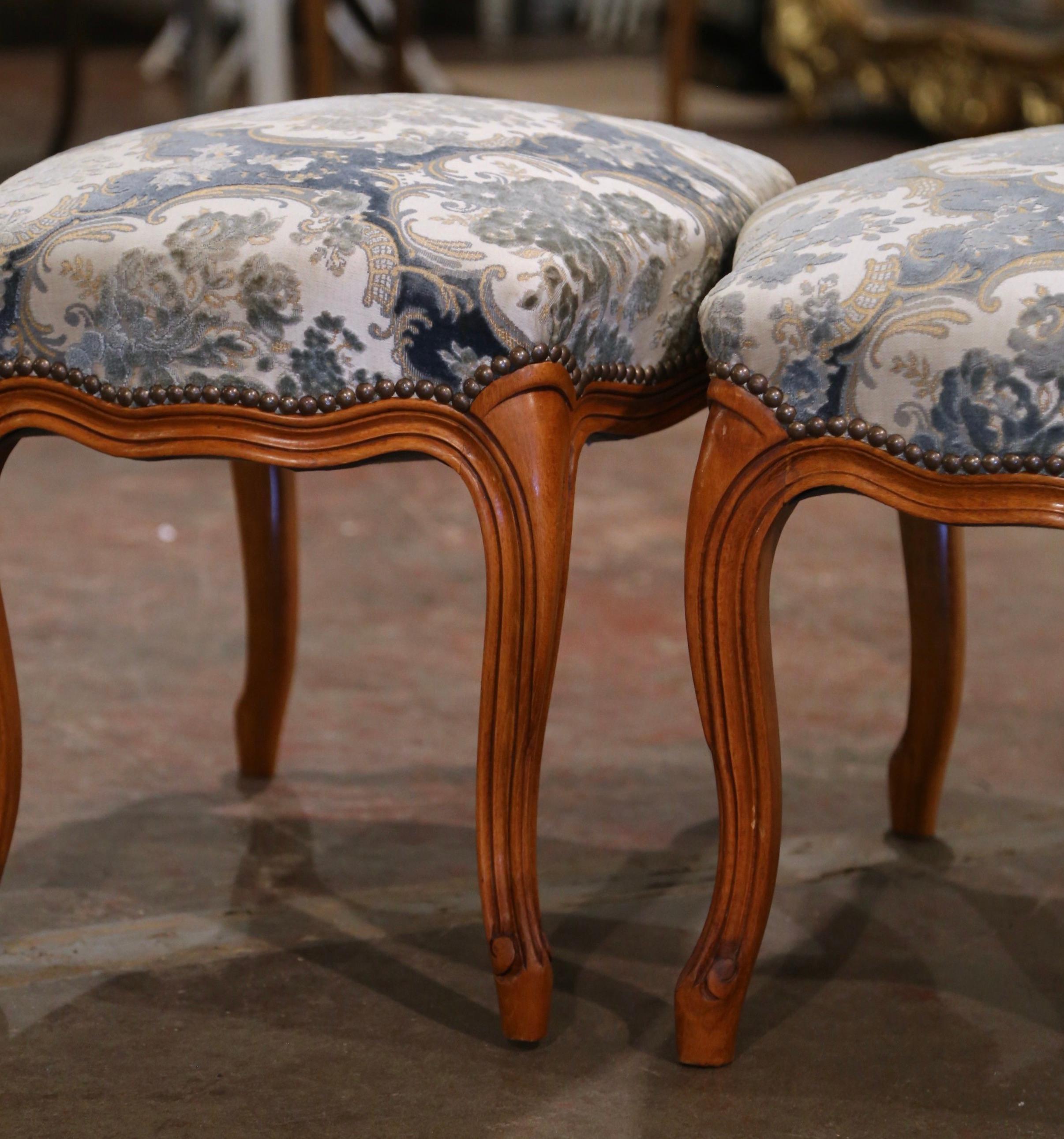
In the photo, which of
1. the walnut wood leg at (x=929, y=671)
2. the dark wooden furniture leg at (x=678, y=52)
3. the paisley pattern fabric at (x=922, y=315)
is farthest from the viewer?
the dark wooden furniture leg at (x=678, y=52)

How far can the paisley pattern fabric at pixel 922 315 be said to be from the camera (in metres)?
0.74

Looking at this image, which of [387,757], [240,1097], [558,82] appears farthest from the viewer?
[558,82]

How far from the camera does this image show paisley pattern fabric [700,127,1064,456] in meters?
0.74

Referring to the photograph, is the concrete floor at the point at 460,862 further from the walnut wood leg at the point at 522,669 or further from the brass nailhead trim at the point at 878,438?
the brass nailhead trim at the point at 878,438

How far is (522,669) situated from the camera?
849 mm

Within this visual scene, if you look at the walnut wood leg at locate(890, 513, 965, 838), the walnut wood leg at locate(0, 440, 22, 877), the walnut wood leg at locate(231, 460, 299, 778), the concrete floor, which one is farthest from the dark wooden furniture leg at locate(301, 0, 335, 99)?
the walnut wood leg at locate(0, 440, 22, 877)

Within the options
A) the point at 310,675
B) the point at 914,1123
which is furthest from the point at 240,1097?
the point at 310,675

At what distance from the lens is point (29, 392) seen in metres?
0.86

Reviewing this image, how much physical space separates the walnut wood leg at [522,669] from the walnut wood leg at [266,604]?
15.0 inches

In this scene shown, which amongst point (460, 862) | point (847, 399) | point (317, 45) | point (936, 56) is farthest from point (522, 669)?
point (936, 56)

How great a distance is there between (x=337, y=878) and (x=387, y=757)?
0.68 ft

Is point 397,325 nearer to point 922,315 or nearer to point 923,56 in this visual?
point 922,315

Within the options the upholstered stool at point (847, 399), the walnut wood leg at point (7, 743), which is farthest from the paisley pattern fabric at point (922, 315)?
the walnut wood leg at point (7, 743)

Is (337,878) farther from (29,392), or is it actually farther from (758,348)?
(758,348)
